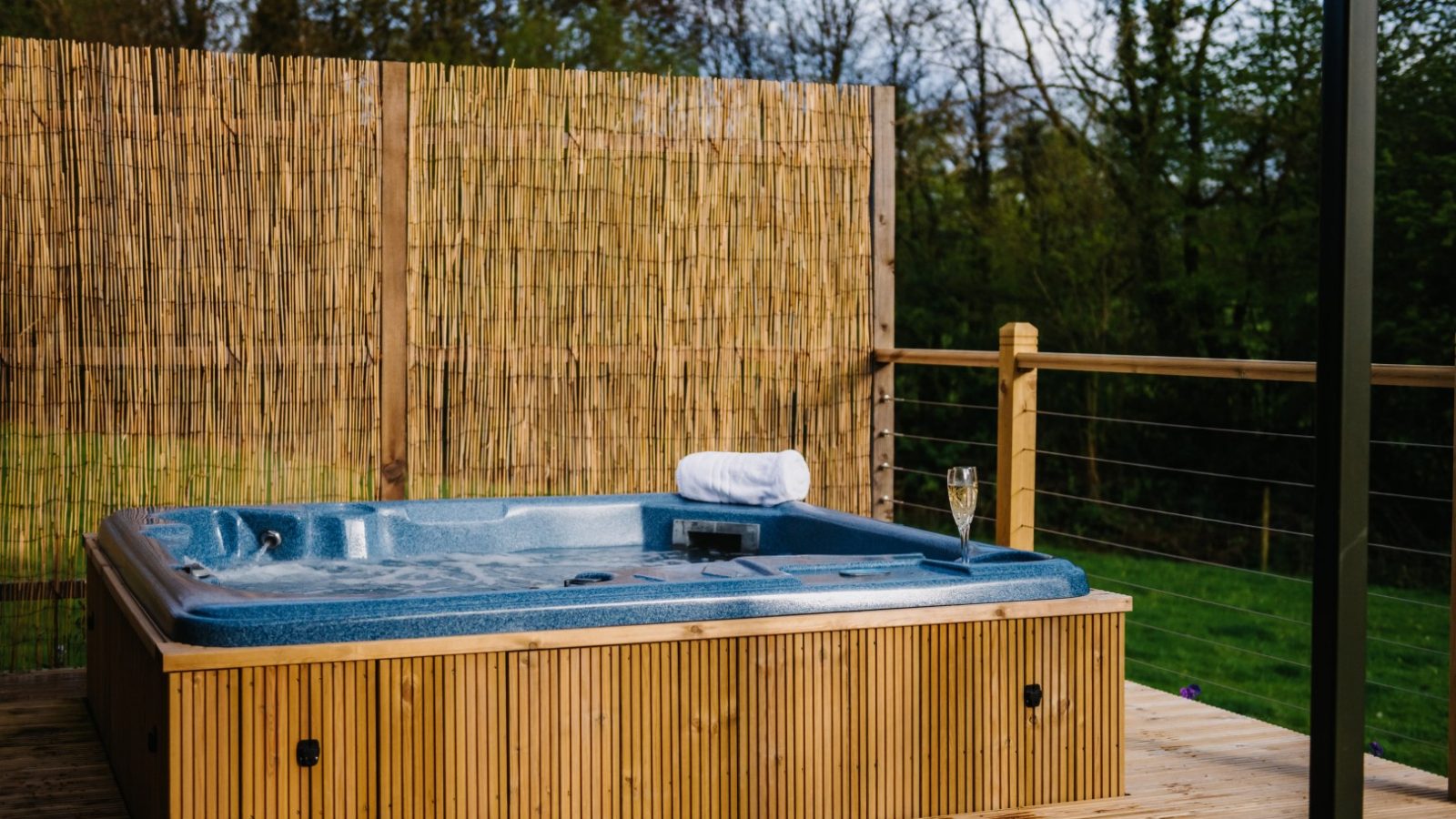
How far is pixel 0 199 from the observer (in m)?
4.05

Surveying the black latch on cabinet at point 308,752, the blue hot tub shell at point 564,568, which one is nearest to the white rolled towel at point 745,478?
the blue hot tub shell at point 564,568

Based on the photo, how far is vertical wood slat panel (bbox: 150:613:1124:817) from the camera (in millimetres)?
2293

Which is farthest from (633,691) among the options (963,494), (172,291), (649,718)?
(172,291)

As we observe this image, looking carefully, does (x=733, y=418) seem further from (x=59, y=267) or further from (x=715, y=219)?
(x=59, y=267)

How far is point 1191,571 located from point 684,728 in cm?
605

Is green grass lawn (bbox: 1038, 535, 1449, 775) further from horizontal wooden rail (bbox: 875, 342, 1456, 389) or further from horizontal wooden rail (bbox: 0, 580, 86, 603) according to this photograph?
horizontal wooden rail (bbox: 0, 580, 86, 603)

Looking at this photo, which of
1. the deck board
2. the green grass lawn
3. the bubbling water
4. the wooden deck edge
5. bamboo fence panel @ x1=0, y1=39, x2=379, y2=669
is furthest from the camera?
the green grass lawn

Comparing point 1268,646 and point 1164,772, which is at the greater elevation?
point 1164,772

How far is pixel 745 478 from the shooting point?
13.2 ft

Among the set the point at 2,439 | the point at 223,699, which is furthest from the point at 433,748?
the point at 2,439

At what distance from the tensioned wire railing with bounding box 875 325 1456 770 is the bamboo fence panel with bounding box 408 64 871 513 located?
0.35 m

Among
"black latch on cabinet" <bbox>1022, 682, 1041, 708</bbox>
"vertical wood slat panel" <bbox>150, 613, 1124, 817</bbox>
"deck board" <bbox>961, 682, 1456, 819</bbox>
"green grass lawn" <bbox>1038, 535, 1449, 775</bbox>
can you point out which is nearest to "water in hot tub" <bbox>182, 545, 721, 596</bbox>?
"vertical wood slat panel" <bbox>150, 613, 1124, 817</bbox>

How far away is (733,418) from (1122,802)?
2304mm

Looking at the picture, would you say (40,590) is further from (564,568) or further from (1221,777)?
(1221,777)
